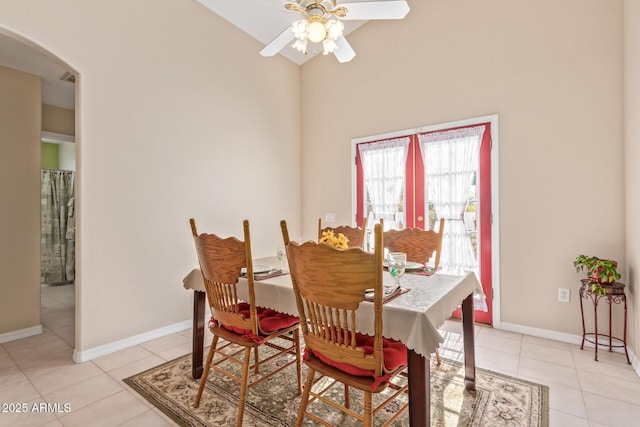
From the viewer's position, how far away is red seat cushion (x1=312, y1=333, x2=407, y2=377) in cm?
141

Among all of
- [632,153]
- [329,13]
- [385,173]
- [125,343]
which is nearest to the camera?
[329,13]

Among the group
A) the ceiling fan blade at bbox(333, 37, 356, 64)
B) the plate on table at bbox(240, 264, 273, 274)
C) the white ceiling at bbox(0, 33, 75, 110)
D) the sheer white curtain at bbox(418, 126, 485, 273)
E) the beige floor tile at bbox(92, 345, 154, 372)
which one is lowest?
the beige floor tile at bbox(92, 345, 154, 372)

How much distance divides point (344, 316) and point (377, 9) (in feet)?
6.25

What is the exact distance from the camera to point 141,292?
9.68 feet

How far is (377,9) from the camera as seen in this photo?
2.03 meters

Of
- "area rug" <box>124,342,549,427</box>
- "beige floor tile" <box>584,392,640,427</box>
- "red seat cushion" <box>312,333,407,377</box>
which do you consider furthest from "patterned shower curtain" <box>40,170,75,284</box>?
"beige floor tile" <box>584,392,640,427</box>

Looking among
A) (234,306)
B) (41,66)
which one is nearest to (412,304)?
(234,306)

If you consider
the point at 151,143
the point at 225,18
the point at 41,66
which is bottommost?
the point at 151,143

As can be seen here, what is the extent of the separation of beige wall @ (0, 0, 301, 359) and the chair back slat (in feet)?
6.39

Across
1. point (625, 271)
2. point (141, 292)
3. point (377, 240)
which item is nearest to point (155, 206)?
point (141, 292)

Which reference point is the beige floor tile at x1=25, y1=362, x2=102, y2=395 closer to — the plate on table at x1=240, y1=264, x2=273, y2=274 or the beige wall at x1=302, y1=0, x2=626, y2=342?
the plate on table at x1=240, y1=264, x2=273, y2=274

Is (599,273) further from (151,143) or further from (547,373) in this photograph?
(151,143)

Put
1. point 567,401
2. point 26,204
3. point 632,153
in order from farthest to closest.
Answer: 1. point 26,204
2. point 632,153
3. point 567,401

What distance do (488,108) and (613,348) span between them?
2387 millimetres
